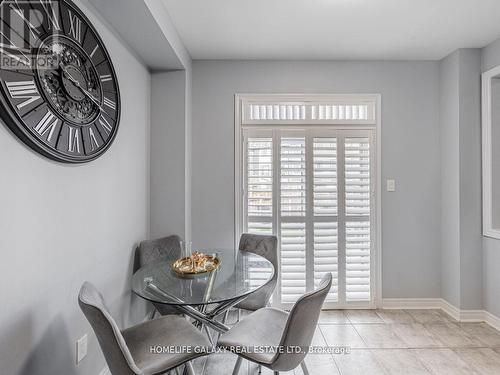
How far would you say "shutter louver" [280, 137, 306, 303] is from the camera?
285cm

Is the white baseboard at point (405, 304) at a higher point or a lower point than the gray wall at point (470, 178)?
lower

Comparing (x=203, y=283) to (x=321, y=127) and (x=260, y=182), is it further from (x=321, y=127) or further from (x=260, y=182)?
(x=321, y=127)

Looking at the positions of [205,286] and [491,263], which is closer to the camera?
A: [205,286]

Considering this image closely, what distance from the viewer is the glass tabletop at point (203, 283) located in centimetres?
150

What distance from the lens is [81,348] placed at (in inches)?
61.7

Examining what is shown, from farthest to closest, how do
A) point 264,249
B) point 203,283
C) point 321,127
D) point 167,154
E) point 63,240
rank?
point 321,127
point 167,154
point 264,249
point 203,283
point 63,240

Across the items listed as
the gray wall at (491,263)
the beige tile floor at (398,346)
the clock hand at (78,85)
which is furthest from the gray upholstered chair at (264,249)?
the gray wall at (491,263)

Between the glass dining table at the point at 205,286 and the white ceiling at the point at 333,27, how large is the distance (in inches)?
74.0

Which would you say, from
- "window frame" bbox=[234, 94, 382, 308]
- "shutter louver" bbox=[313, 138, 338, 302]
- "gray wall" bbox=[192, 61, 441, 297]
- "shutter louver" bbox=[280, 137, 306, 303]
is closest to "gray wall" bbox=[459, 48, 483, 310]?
"gray wall" bbox=[192, 61, 441, 297]

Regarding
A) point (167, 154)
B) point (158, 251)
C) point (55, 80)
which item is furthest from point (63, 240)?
point (167, 154)

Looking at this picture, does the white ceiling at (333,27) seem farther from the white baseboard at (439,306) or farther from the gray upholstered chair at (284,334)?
the white baseboard at (439,306)

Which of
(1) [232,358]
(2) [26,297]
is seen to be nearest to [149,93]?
(2) [26,297]

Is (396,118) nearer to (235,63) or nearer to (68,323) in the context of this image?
(235,63)

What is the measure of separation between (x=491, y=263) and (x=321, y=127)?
202 centimetres
